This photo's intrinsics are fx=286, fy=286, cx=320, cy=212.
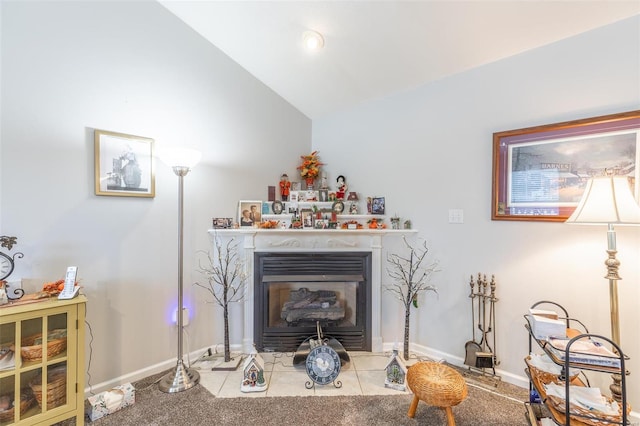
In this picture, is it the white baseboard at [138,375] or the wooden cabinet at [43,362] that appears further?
the white baseboard at [138,375]

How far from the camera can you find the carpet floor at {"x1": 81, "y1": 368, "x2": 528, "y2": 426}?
1773 millimetres

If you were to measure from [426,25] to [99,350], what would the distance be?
10.9ft

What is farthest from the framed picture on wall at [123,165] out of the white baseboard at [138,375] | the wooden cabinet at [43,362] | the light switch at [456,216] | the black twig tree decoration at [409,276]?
the light switch at [456,216]

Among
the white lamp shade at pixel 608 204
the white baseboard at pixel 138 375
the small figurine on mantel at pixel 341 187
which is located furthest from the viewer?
the small figurine on mantel at pixel 341 187

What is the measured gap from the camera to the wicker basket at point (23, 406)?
151 centimetres

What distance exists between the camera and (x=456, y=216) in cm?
244

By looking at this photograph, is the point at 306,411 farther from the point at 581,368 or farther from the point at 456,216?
the point at 456,216

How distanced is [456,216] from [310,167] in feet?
5.30

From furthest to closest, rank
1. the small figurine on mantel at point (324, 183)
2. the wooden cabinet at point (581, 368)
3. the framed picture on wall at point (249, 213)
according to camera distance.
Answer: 1. the small figurine on mantel at point (324, 183)
2. the framed picture on wall at point (249, 213)
3. the wooden cabinet at point (581, 368)

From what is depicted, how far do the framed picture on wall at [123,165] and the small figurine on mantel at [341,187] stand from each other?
1728 millimetres

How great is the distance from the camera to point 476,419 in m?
1.78

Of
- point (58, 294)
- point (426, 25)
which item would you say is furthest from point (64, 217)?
point (426, 25)

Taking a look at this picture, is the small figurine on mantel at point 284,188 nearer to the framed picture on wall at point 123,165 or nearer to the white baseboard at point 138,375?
the framed picture on wall at point 123,165

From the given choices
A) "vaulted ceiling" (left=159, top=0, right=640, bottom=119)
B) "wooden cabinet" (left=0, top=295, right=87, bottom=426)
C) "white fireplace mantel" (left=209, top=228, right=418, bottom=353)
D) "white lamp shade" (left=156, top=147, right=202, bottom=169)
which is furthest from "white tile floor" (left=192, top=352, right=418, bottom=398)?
"vaulted ceiling" (left=159, top=0, right=640, bottom=119)
